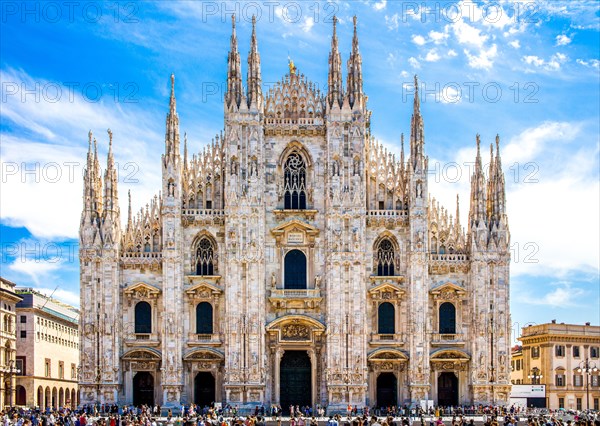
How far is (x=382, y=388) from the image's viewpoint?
65.2 m

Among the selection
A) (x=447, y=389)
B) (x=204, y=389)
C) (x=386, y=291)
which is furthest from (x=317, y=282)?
(x=447, y=389)

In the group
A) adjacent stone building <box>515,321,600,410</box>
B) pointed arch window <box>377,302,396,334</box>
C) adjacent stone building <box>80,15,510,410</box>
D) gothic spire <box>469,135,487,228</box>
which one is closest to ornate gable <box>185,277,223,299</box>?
adjacent stone building <box>80,15,510,410</box>

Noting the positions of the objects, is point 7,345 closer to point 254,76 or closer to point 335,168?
point 254,76

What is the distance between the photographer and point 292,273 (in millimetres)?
65375

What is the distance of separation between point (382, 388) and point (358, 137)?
54.7ft

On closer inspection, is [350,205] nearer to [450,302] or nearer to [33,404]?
[450,302]

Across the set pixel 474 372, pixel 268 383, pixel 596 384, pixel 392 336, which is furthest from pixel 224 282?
pixel 596 384

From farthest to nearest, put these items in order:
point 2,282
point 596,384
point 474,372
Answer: point 596,384 → point 2,282 → point 474,372

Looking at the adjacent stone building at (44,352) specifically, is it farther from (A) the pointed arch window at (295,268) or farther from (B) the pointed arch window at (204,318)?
(A) the pointed arch window at (295,268)

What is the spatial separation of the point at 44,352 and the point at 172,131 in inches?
1330

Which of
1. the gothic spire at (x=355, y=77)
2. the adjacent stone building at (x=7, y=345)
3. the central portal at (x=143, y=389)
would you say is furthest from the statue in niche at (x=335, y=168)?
the adjacent stone building at (x=7, y=345)

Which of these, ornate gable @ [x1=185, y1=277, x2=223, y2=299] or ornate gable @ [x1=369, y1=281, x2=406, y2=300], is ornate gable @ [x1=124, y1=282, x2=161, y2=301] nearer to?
ornate gable @ [x1=185, y1=277, x2=223, y2=299]

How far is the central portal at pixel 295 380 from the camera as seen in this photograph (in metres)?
65.0

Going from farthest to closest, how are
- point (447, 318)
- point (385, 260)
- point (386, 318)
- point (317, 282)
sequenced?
point (385, 260), point (447, 318), point (386, 318), point (317, 282)
